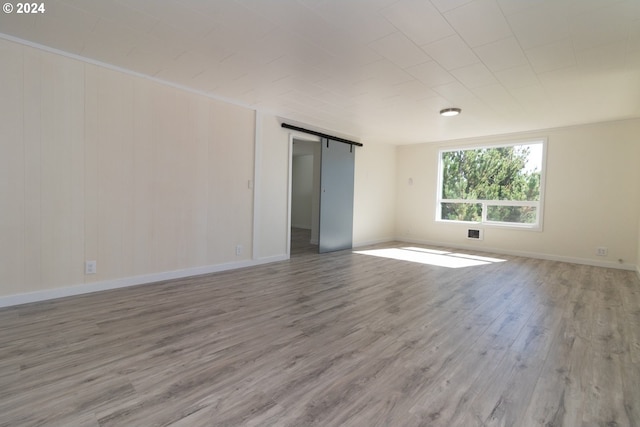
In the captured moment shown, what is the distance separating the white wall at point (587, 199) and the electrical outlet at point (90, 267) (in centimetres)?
659

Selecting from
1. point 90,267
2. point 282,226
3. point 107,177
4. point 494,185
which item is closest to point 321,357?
point 90,267

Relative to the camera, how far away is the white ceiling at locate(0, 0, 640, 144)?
6.94ft

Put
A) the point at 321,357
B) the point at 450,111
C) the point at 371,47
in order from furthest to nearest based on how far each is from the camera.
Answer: the point at 450,111
the point at 371,47
the point at 321,357

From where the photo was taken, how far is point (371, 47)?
2.59 metres

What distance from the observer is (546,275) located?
4344 mm

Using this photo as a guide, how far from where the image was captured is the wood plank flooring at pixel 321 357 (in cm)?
149

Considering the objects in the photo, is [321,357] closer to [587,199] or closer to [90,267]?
[90,267]

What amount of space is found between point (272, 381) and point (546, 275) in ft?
14.5

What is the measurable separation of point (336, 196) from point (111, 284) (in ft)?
13.1

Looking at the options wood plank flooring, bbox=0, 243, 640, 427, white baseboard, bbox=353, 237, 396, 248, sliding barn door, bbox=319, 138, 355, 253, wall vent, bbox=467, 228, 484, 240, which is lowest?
wood plank flooring, bbox=0, 243, 640, 427

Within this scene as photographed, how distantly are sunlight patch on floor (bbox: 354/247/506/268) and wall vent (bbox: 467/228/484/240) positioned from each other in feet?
2.40

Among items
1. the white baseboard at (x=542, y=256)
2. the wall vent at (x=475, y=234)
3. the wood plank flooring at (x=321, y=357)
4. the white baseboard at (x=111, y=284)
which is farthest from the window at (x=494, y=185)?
the white baseboard at (x=111, y=284)

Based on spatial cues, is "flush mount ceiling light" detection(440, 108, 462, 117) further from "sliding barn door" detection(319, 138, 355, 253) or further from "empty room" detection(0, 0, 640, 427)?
"sliding barn door" detection(319, 138, 355, 253)

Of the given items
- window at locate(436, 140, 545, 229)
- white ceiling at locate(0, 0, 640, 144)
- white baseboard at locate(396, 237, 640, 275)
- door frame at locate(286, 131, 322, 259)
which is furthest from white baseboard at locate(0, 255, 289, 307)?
window at locate(436, 140, 545, 229)
